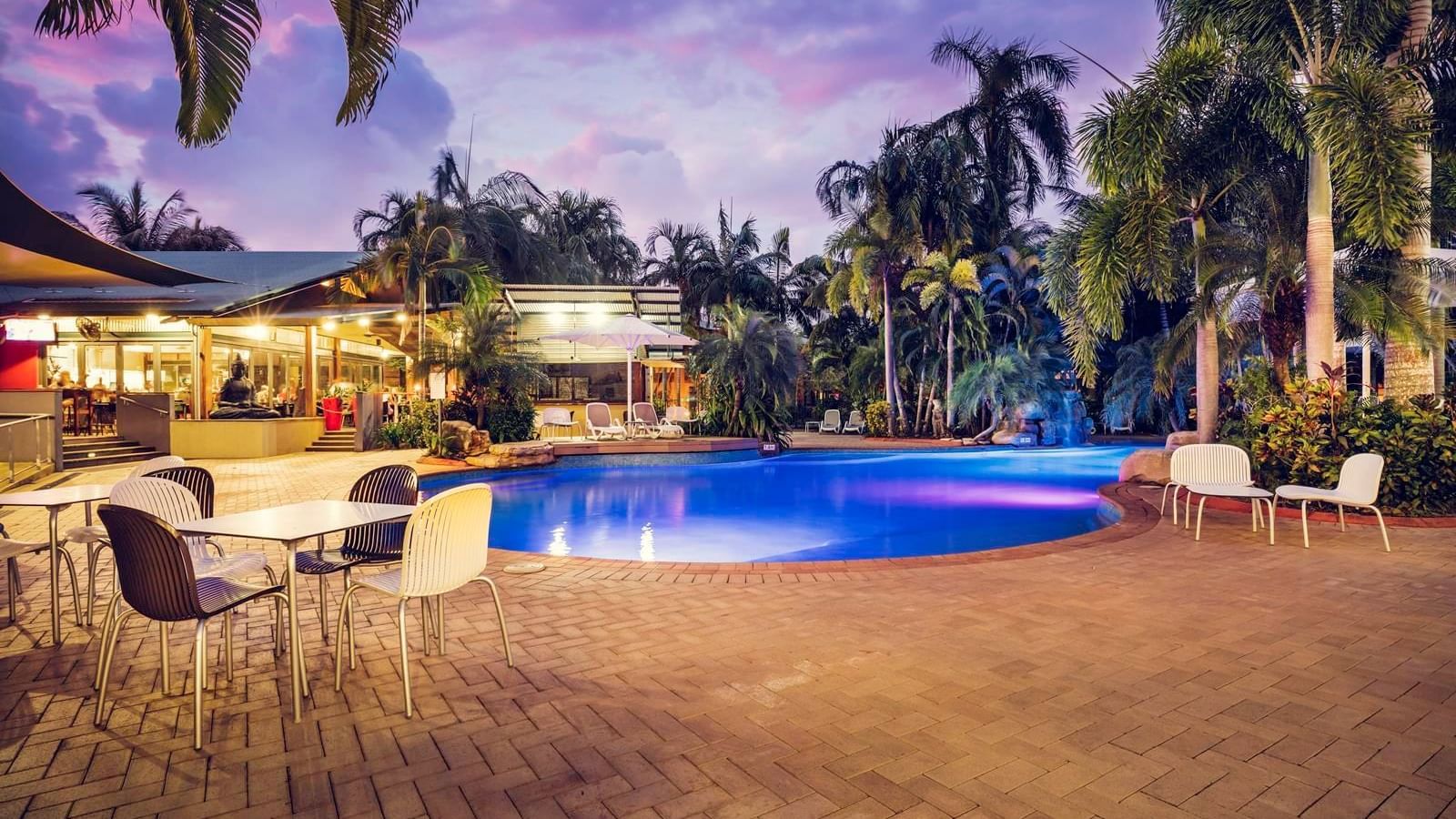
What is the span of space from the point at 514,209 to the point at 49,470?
17582 mm

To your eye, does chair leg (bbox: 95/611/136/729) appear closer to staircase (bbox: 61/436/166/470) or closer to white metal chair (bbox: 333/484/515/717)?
white metal chair (bbox: 333/484/515/717)

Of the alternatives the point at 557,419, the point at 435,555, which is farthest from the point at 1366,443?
the point at 557,419

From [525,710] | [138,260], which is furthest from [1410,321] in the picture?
[138,260]

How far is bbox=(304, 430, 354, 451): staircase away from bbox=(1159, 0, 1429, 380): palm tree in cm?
1707

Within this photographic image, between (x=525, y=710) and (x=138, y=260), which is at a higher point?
(x=138, y=260)

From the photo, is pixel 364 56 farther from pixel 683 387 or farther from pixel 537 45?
pixel 683 387

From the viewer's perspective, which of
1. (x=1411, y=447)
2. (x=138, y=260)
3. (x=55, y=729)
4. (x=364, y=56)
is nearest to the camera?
(x=55, y=729)

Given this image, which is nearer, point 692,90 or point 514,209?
point 514,209

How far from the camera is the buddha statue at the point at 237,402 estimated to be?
15.9 m

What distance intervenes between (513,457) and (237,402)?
23.1ft

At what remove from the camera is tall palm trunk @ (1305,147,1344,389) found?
8172mm

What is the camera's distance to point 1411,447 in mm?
7395

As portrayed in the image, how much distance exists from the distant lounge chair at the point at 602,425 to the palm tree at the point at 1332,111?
1154cm

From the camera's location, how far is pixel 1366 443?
24.8 ft
